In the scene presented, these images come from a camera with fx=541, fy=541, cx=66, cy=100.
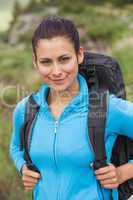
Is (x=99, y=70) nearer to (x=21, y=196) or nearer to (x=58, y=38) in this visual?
(x=58, y=38)

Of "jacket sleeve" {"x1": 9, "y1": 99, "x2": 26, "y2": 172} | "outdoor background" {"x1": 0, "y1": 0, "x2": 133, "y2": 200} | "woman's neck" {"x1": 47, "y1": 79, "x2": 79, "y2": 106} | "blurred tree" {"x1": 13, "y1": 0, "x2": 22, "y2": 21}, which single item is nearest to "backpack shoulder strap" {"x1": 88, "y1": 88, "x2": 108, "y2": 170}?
"woman's neck" {"x1": 47, "y1": 79, "x2": 79, "y2": 106}

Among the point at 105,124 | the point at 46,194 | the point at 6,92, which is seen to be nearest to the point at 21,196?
the point at 46,194

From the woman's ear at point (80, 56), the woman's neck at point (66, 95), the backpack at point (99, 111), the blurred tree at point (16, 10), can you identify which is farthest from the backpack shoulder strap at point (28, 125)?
the blurred tree at point (16, 10)

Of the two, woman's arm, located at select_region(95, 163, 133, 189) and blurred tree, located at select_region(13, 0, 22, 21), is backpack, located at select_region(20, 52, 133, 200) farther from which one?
blurred tree, located at select_region(13, 0, 22, 21)

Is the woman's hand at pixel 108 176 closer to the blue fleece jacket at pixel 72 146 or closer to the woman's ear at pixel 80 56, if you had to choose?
the blue fleece jacket at pixel 72 146

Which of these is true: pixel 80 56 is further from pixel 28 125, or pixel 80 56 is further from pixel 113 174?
pixel 113 174

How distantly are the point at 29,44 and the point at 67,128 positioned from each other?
15.9m

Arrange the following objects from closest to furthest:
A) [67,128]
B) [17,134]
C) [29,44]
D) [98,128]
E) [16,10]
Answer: [98,128] → [67,128] → [17,134] → [29,44] → [16,10]

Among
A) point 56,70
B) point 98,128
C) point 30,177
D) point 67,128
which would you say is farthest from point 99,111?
point 30,177

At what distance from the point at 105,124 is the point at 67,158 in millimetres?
268

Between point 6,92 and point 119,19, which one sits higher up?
point 119,19

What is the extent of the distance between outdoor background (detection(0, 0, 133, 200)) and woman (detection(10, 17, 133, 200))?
2.35 metres

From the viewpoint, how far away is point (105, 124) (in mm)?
2744

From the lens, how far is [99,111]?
2.75 metres
